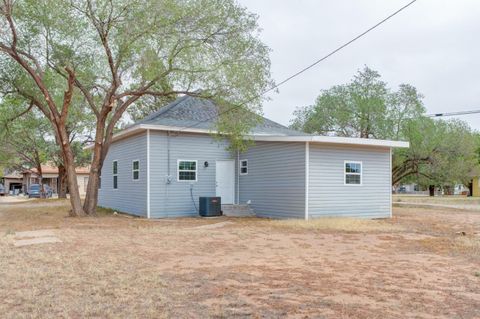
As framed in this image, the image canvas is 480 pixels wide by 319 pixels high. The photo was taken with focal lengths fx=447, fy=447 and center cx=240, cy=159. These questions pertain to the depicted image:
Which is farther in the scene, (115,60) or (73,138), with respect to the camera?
(73,138)

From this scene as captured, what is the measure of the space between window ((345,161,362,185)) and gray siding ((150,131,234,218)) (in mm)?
4590

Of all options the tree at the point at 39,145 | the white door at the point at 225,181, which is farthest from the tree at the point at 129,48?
the tree at the point at 39,145

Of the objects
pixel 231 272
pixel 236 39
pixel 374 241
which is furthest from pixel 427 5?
pixel 236 39

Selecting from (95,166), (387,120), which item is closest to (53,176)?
(95,166)

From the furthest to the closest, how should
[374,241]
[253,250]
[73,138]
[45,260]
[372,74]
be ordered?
[73,138] < [372,74] < [374,241] < [253,250] < [45,260]

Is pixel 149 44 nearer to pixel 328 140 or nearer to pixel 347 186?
pixel 328 140

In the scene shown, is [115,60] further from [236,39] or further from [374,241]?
[374,241]

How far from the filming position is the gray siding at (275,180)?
14711mm

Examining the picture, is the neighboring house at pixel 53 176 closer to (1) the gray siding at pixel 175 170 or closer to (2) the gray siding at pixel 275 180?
(1) the gray siding at pixel 175 170

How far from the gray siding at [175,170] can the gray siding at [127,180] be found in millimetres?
389

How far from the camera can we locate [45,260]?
7.33 metres

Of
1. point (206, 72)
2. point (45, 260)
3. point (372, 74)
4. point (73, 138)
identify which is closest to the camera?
point (45, 260)

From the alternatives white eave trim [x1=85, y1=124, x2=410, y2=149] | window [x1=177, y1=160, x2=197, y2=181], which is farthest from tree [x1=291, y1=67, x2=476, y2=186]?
window [x1=177, y1=160, x2=197, y2=181]

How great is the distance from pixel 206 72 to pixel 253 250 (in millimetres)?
7619
